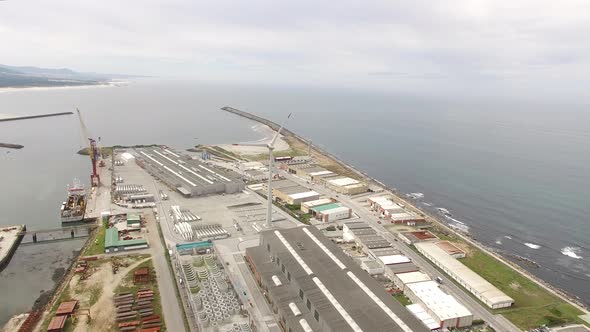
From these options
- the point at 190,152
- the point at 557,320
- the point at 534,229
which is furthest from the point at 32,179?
the point at 534,229

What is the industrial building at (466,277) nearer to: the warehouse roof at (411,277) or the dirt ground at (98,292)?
the warehouse roof at (411,277)

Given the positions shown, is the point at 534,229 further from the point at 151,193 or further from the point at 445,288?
the point at 151,193

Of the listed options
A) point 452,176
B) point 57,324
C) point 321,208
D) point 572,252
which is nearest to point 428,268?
point 321,208

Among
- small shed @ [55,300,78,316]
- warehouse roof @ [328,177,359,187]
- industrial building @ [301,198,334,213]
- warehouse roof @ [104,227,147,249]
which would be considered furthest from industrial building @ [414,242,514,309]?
small shed @ [55,300,78,316]

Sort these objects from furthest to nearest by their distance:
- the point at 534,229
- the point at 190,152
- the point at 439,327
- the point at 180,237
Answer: the point at 190,152
the point at 534,229
the point at 180,237
the point at 439,327

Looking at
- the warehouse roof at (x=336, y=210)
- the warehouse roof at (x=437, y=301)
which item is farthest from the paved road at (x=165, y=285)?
the warehouse roof at (x=336, y=210)

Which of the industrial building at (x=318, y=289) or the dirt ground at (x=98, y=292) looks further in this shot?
the dirt ground at (x=98, y=292)
